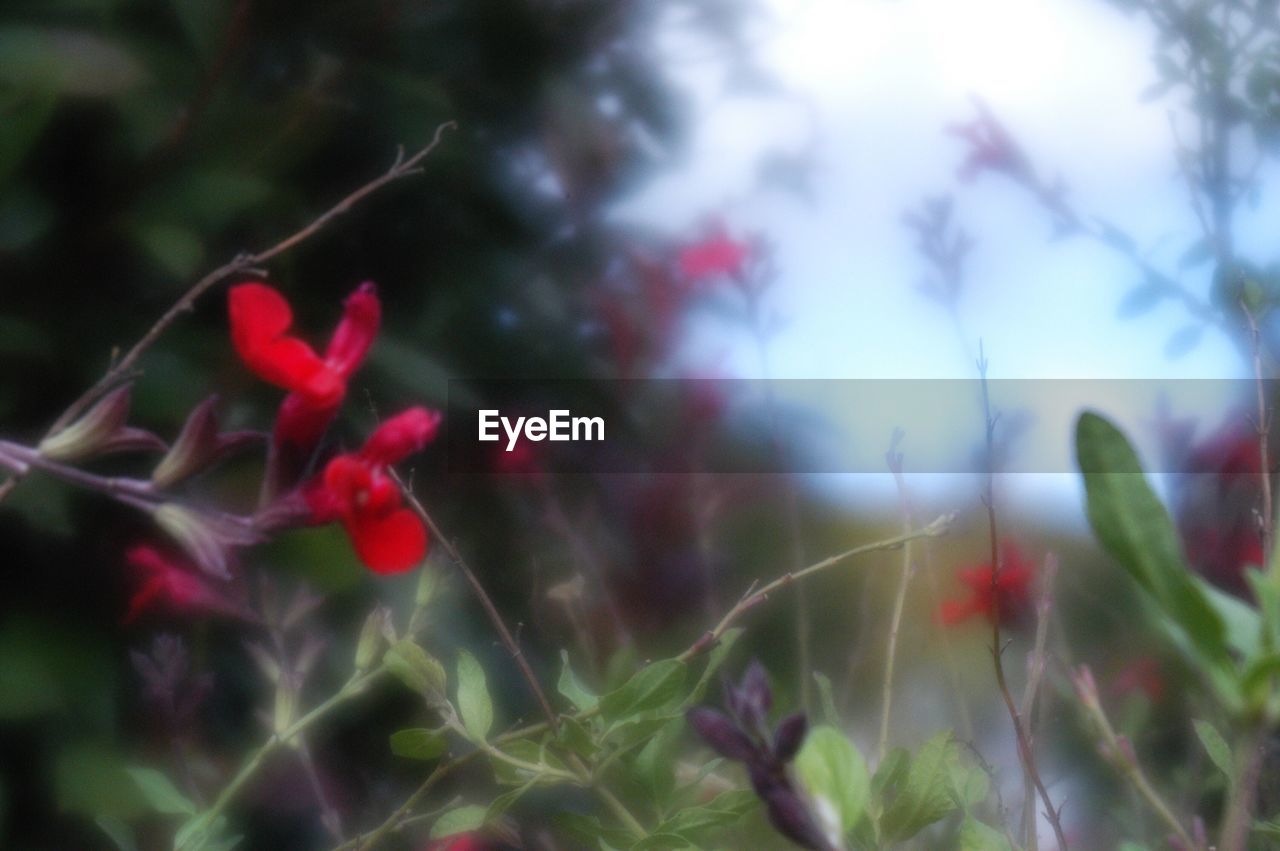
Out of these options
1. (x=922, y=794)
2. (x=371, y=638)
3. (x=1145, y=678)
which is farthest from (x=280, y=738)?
(x=1145, y=678)

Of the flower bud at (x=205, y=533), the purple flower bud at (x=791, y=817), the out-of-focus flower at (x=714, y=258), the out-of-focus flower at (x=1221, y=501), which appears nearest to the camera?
the purple flower bud at (x=791, y=817)

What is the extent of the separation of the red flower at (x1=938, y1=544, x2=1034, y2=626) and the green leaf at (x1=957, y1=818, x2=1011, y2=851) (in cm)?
16

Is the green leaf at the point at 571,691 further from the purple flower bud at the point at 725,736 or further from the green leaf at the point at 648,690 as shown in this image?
the purple flower bud at the point at 725,736

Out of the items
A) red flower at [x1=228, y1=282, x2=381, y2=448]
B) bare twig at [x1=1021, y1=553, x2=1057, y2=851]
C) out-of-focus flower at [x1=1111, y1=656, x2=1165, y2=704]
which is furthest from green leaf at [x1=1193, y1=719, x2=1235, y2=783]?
red flower at [x1=228, y1=282, x2=381, y2=448]

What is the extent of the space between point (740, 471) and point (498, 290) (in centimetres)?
17

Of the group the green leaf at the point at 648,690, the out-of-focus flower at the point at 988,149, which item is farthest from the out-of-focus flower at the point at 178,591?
the out-of-focus flower at the point at 988,149

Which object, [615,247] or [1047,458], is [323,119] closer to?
[615,247]

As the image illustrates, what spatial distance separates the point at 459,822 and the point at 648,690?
0.08 meters

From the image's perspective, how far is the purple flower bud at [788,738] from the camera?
0.16 meters

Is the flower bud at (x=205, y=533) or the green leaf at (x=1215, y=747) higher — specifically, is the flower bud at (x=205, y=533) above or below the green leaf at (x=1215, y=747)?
above

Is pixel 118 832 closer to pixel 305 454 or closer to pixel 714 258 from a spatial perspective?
pixel 305 454

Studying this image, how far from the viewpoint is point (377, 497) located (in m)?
0.29

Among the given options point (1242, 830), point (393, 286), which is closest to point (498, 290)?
point (393, 286)

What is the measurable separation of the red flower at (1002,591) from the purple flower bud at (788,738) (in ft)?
0.87
